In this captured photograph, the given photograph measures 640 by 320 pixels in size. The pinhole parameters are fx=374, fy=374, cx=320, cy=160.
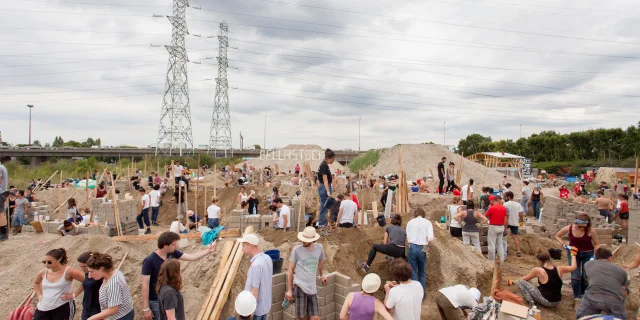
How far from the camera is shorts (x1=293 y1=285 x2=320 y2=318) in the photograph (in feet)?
17.0

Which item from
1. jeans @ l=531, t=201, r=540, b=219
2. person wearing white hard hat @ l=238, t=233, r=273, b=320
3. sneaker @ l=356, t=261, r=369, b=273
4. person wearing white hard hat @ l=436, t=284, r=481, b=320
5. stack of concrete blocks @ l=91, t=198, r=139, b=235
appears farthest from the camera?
jeans @ l=531, t=201, r=540, b=219

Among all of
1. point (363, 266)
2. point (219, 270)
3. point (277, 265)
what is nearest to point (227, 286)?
point (219, 270)

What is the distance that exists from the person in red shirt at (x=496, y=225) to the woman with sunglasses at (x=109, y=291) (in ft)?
25.5

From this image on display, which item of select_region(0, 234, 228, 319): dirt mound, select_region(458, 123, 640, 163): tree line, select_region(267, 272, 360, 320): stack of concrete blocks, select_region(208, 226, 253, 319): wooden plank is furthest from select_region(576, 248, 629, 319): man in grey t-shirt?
select_region(458, 123, 640, 163): tree line

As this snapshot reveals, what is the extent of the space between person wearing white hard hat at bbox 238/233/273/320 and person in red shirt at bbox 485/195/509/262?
635 cm

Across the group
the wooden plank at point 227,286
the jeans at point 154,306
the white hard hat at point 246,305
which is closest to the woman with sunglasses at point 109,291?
the jeans at point 154,306

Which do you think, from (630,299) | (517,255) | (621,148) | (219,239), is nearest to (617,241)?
(517,255)

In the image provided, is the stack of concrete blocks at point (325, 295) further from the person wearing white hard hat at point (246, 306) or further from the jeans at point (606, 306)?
the jeans at point (606, 306)

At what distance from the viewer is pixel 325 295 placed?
20.0 feet

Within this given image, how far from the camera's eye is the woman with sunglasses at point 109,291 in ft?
13.4

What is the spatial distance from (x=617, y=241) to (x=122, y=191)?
69.5ft

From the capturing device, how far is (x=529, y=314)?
5090 mm

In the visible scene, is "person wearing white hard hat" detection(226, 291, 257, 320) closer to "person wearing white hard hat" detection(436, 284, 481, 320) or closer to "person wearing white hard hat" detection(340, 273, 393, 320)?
"person wearing white hard hat" detection(340, 273, 393, 320)

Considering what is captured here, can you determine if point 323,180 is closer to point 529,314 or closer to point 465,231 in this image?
point 465,231
